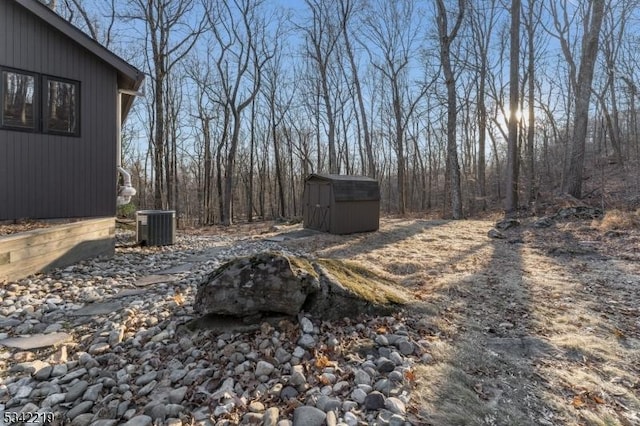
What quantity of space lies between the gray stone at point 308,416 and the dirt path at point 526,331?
1.69ft

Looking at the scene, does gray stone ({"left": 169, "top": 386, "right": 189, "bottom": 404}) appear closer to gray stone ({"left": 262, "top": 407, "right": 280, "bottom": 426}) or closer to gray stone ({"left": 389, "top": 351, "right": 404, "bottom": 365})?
gray stone ({"left": 262, "top": 407, "right": 280, "bottom": 426})

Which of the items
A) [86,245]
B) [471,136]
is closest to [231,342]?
[86,245]

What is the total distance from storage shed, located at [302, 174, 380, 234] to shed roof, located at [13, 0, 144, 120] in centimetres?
499

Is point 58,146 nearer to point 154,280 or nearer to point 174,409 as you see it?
point 154,280

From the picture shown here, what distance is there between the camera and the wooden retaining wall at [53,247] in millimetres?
4086

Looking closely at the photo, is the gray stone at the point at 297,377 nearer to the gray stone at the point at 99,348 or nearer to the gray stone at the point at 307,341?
the gray stone at the point at 307,341

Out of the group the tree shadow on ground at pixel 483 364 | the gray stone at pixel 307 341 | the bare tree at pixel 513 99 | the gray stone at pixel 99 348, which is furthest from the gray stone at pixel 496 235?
the gray stone at pixel 99 348

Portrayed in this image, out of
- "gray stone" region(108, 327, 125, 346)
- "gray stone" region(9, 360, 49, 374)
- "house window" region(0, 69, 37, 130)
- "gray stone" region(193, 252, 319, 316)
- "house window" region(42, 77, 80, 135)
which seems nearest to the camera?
"gray stone" region(9, 360, 49, 374)

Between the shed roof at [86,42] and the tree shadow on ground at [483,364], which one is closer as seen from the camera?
the tree shadow on ground at [483,364]

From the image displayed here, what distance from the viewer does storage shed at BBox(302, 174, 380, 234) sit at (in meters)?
9.25

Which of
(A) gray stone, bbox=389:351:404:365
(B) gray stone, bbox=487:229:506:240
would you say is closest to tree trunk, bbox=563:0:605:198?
(B) gray stone, bbox=487:229:506:240

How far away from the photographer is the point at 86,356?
8.26ft

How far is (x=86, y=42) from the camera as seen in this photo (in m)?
6.16

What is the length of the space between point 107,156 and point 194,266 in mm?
3096
